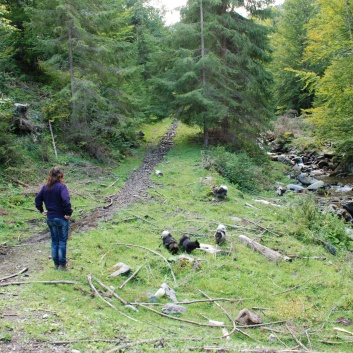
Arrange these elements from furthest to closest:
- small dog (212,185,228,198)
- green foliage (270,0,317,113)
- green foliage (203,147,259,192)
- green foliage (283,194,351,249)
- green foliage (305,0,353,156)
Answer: green foliage (270,0,317,113) < green foliage (305,0,353,156) < green foliage (203,147,259,192) < small dog (212,185,228,198) < green foliage (283,194,351,249)

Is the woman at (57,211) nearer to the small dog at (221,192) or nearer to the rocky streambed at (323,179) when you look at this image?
the small dog at (221,192)

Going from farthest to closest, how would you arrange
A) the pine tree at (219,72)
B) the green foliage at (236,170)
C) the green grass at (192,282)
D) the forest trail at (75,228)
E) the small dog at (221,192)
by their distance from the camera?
the pine tree at (219,72)
the green foliage at (236,170)
the small dog at (221,192)
the forest trail at (75,228)
the green grass at (192,282)

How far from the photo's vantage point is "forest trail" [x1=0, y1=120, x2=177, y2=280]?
23.2ft

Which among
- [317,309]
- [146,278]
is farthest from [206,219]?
[317,309]

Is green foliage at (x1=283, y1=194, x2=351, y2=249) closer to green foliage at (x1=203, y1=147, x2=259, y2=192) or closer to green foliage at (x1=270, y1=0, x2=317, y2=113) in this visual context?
green foliage at (x1=203, y1=147, x2=259, y2=192)

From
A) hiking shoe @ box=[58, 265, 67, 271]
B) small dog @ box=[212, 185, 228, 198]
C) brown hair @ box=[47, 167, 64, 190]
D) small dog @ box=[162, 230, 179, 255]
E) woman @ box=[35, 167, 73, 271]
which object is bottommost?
small dog @ box=[162, 230, 179, 255]

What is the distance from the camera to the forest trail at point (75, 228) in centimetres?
708

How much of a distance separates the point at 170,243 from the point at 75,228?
2711 mm

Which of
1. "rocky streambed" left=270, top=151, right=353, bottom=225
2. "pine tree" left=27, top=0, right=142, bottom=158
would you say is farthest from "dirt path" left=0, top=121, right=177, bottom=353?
"rocky streambed" left=270, top=151, right=353, bottom=225

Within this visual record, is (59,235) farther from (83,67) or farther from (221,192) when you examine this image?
(83,67)

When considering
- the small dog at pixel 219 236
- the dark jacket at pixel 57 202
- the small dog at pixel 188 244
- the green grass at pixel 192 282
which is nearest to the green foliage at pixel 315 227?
the green grass at pixel 192 282

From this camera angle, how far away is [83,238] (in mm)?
8617

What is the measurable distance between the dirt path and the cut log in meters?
4.04

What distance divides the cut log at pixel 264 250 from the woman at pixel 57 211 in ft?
15.5
